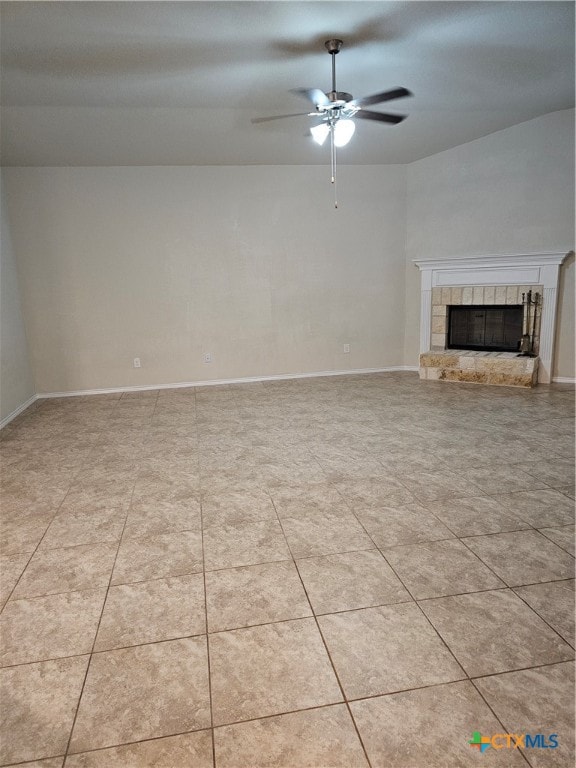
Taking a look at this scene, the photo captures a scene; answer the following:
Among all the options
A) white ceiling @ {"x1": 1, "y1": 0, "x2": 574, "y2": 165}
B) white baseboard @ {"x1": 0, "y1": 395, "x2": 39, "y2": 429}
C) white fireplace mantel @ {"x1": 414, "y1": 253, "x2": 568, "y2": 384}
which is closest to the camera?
white ceiling @ {"x1": 1, "y1": 0, "x2": 574, "y2": 165}

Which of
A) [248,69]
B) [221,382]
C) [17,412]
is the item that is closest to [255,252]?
[221,382]

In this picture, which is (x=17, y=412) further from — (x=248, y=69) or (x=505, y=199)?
(x=505, y=199)

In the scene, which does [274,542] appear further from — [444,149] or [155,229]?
[444,149]

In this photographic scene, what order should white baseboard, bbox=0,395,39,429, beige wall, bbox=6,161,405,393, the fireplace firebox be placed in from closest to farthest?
white baseboard, bbox=0,395,39,429, beige wall, bbox=6,161,405,393, the fireplace firebox

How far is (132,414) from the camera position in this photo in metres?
4.55

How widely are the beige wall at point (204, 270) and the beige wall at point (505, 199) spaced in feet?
1.32

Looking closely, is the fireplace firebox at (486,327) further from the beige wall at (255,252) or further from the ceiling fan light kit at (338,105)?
the ceiling fan light kit at (338,105)

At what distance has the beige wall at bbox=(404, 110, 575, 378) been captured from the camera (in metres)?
4.58

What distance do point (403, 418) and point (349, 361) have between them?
2.04 m

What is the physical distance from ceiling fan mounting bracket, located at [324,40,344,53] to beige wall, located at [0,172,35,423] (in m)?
3.83

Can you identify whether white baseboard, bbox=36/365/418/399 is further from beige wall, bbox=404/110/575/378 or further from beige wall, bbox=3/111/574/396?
beige wall, bbox=404/110/575/378

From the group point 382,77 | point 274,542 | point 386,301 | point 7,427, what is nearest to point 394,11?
point 382,77

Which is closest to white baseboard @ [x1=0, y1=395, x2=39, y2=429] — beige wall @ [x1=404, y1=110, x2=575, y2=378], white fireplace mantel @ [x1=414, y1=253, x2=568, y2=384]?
white fireplace mantel @ [x1=414, y1=253, x2=568, y2=384]

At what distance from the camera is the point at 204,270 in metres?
5.47
